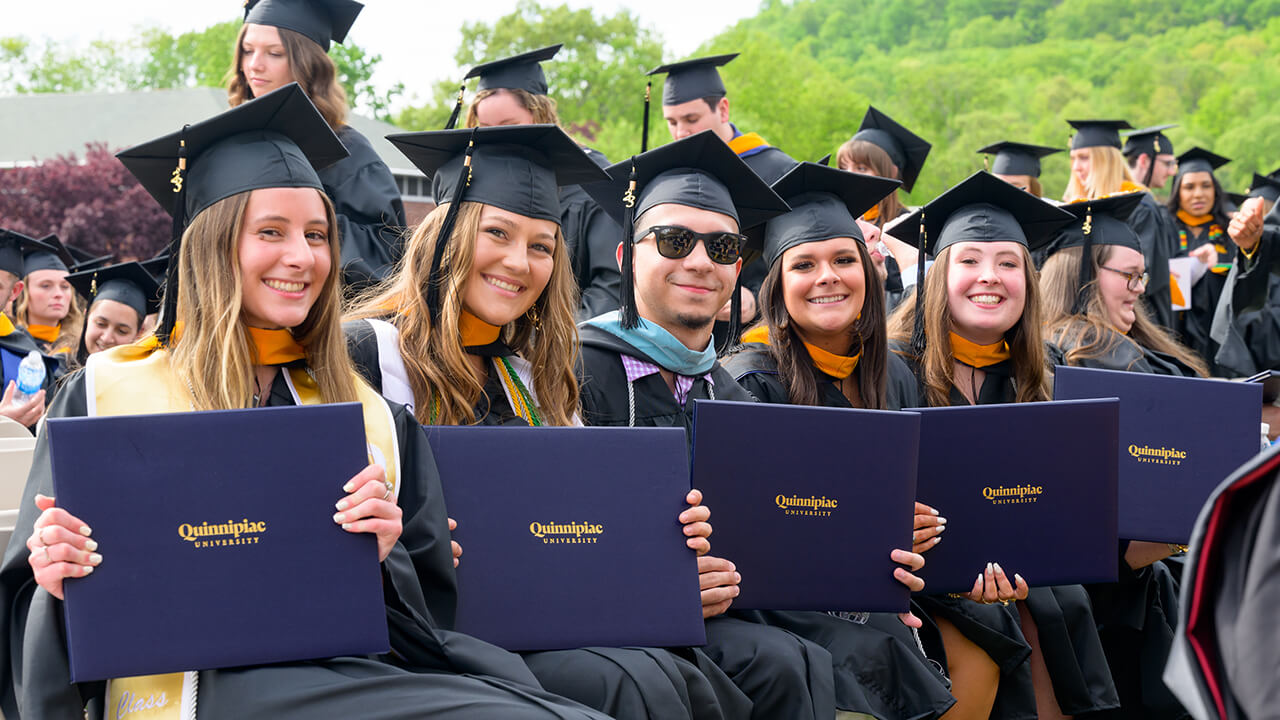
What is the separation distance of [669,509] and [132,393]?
53.9 inches

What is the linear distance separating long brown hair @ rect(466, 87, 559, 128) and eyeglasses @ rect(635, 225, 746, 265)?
6.44ft

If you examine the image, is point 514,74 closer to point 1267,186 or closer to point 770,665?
point 770,665

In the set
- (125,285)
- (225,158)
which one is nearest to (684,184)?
(225,158)

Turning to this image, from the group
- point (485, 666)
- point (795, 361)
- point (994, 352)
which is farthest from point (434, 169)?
point (994, 352)

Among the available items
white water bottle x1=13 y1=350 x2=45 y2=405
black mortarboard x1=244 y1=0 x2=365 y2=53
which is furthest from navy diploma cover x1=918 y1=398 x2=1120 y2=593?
white water bottle x1=13 y1=350 x2=45 y2=405

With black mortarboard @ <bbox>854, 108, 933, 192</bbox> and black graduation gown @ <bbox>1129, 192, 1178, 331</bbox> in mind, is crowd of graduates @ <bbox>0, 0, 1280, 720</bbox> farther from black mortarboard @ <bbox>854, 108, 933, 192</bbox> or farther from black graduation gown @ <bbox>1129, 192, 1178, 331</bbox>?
black graduation gown @ <bbox>1129, 192, 1178, 331</bbox>

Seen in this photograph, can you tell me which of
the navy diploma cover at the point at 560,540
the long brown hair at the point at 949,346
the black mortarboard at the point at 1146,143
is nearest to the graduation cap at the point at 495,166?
the navy diploma cover at the point at 560,540

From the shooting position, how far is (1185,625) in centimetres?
160

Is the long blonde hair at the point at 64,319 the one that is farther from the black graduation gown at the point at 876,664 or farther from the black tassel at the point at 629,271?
the black graduation gown at the point at 876,664

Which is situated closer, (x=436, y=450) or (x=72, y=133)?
(x=436, y=450)

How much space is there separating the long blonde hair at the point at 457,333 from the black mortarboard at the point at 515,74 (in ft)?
7.35

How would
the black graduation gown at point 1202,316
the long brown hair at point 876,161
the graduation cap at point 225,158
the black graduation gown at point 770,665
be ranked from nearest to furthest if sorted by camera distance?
the graduation cap at point 225,158 < the black graduation gown at point 770,665 < the long brown hair at point 876,161 < the black graduation gown at point 1202,316

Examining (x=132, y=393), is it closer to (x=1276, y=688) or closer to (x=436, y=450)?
(x=436, y=450)

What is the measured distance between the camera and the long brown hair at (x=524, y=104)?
19.0ft
